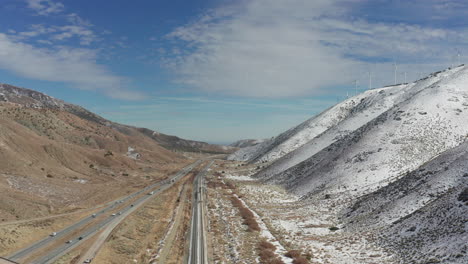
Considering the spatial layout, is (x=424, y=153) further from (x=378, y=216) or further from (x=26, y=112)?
(x=26, y=112)

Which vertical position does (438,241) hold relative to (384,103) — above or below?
below

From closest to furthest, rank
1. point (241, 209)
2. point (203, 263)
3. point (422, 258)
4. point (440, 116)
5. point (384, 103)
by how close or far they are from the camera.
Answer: point (422, 258)
point (203, 263)
point (241, 209)
point (440, 116)
point (384, 103)

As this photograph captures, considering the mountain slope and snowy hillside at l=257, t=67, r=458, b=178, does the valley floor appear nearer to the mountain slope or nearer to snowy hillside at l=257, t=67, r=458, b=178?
snowy hillside at l=257, t=67, r=458, b=178

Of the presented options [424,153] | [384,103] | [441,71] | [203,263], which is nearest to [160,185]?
[203,263]

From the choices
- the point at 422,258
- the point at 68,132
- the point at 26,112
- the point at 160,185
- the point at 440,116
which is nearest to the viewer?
the point at 422,258

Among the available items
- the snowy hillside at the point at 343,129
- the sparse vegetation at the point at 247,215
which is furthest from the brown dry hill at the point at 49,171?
the snowy hillside at the point at 343,129

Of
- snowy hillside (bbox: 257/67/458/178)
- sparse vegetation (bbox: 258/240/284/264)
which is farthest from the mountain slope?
sparse vegetation (bbox: 258/240/284/264)

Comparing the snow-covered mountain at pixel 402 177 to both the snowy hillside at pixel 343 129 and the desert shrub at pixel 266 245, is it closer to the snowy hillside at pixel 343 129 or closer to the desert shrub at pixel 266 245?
the snowy hillside at pixel 343 129

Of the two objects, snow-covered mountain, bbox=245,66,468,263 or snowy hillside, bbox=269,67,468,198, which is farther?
snowy hillside, bbox=269,67,468,198
